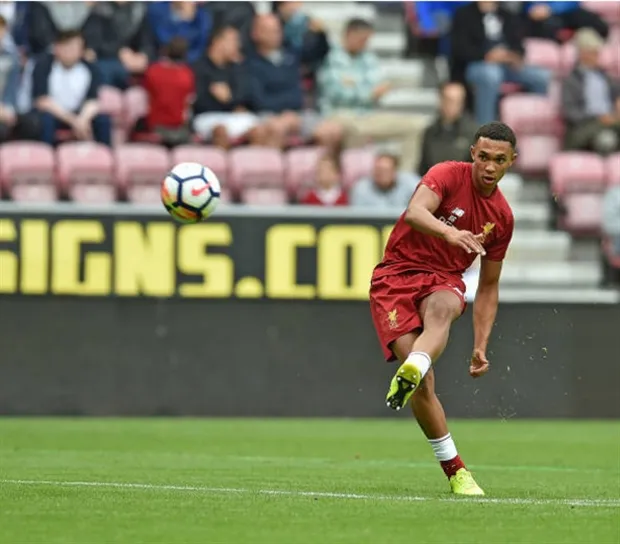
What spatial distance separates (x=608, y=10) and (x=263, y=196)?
7075 millimetres

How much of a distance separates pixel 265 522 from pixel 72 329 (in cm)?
929

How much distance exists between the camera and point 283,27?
2097 cm

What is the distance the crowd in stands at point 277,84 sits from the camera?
19.1 m

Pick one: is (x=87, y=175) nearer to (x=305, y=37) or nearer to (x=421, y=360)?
(x=305, y=37)

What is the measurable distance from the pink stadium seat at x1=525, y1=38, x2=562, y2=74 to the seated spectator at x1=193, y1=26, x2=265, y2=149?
13.4 ft

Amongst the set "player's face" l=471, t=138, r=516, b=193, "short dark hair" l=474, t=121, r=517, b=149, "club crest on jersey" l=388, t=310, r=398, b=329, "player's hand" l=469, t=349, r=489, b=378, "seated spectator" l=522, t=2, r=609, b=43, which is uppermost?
"seated spectator" l=522, t=2, r=609, b=43

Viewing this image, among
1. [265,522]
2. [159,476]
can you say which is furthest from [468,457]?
[265,522]

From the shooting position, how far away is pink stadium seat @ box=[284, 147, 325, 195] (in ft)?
60.5

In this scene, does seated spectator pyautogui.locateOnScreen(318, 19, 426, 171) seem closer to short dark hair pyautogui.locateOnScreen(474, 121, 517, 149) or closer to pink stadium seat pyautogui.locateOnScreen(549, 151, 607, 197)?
pink stadium seat pyautogui.locateOnScreen(549, 151, 607, 197)

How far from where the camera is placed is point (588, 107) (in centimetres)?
2019

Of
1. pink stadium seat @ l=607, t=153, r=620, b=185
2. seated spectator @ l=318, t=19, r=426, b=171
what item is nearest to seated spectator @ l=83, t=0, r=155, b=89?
seated spectator @ l=318, t=19, r=426, b=171

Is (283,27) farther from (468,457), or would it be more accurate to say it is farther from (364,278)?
(468,457)

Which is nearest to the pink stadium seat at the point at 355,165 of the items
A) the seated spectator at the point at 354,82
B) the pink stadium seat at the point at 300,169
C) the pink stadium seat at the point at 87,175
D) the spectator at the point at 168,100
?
the pink stadium seat at the point at 300,169

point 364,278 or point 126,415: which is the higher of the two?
point 364,278
